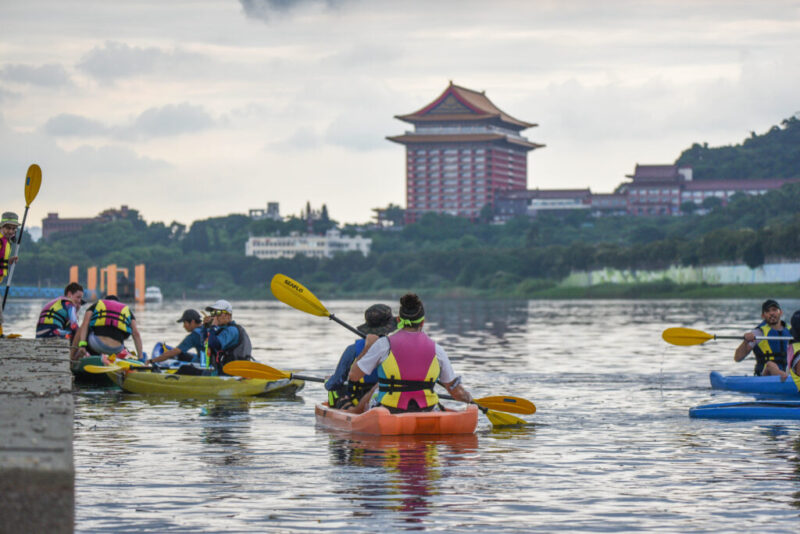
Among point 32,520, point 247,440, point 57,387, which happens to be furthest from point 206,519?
point 247,440

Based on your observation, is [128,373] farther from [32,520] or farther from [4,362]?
[32,520]

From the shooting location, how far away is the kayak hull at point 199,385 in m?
18.0

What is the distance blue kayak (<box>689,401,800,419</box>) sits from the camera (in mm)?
14867

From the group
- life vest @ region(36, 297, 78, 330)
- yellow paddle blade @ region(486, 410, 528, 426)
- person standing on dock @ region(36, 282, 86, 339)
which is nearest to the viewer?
yellow paddle blade @ region(486, 410, 528, 426)

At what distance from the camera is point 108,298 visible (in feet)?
66.4

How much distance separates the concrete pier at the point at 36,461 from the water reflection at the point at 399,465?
2542 millimetres

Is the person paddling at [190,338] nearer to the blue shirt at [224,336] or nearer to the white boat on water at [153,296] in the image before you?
the blue shirt at [224,336]

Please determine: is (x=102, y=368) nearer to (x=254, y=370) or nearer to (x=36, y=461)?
(x=254, y=370)

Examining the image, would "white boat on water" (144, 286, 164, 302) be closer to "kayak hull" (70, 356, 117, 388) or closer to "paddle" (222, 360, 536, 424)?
"kayak hull" (70, 356, 117, 388)

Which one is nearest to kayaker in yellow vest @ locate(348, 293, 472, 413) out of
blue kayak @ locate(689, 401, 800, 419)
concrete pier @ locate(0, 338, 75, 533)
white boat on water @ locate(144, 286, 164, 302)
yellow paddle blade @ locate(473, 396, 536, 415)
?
yellow paddle blade @ locate(473, 396, 536, 415)

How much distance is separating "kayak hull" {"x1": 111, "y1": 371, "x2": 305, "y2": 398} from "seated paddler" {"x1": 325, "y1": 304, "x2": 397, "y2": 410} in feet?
12.2

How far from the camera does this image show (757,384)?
18641 millimetres

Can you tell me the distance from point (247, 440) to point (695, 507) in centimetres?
572

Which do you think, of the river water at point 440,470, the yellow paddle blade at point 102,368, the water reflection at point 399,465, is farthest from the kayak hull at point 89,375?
the water reflection at point 399,465
